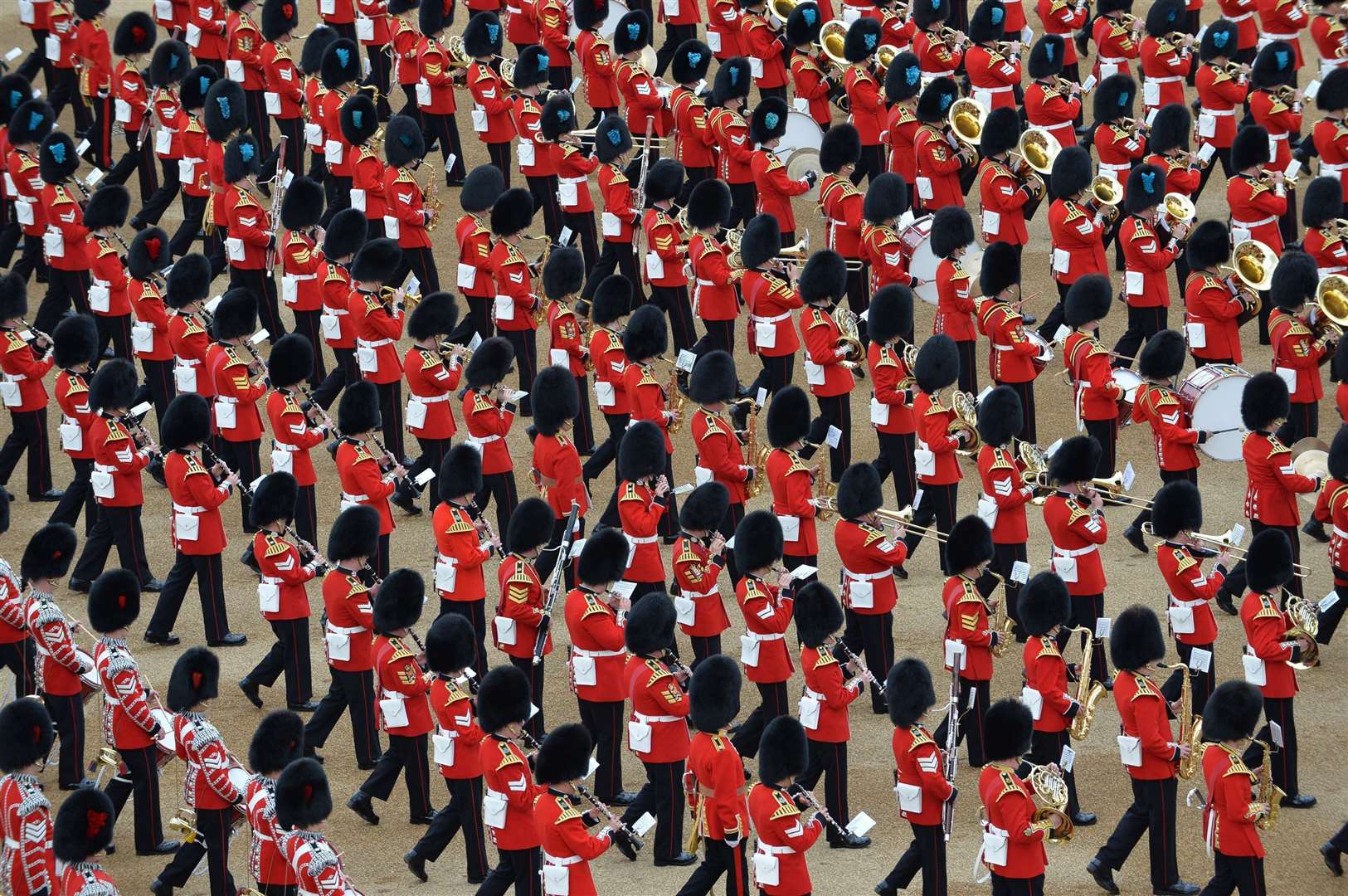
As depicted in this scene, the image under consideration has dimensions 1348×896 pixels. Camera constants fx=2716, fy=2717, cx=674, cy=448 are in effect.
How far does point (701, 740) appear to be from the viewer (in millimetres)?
9625

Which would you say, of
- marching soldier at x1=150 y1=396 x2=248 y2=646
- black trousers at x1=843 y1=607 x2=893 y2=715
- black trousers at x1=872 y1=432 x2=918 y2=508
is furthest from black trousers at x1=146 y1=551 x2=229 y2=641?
black trousers at x1=872 y1=432 x2=918 y2=508

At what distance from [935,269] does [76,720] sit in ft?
16.0

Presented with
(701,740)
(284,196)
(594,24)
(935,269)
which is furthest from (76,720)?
(594,24)

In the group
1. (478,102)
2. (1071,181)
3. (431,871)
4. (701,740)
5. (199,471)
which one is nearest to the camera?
(701,740)

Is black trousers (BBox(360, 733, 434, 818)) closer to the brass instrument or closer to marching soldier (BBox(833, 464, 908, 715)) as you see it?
marching soldier (BBox(833, 464, 908, 715))

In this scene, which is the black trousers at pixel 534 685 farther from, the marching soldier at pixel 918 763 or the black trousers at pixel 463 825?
the marching soldier at pixel 918 763

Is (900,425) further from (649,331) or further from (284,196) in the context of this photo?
(284,196)

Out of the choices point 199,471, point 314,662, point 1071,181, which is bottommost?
point 314,662

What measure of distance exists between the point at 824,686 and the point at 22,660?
3.41m

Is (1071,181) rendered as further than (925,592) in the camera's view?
Yes

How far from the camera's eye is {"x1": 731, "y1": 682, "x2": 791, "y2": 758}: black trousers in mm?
10641

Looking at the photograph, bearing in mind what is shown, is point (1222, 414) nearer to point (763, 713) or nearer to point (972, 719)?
point (972, 719)

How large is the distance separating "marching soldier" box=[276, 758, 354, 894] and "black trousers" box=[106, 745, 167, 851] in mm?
1170

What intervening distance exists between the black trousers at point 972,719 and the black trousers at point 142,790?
3007mm
